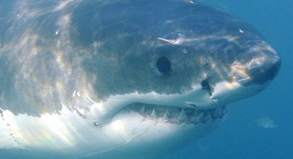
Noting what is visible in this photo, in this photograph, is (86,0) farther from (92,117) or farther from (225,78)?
(225,78)

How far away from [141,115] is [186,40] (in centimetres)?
83

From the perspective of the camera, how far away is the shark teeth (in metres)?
2.99

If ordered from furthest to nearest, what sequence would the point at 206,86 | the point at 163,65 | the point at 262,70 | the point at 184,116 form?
the point at 184,116
the point at 163,65
the point at 206,86
the point at 262,70

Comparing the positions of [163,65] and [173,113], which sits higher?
[163,65]

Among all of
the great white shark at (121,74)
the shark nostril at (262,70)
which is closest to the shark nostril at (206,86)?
the great white shark at (121,74)

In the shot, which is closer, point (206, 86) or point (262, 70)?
point (262, 70)

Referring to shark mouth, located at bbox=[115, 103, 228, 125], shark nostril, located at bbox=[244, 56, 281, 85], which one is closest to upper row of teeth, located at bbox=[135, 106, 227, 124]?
shark mouth, located at bbox=[115, 103, 228, 125]

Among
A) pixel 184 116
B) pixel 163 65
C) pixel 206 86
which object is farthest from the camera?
pixel 184 116

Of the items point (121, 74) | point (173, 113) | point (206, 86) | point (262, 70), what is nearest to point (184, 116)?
point (173, 113)

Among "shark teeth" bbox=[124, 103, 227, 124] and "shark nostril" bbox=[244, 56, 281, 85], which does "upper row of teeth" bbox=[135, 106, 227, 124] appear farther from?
"shark nostril" bbox=[244, 56, 281, 85]

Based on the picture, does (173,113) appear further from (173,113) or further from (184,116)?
(184,116)

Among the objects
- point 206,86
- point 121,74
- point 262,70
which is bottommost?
point 262,70

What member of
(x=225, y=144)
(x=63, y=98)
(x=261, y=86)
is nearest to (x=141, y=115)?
(x=63, y=98)

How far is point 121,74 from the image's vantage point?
3025 mm
